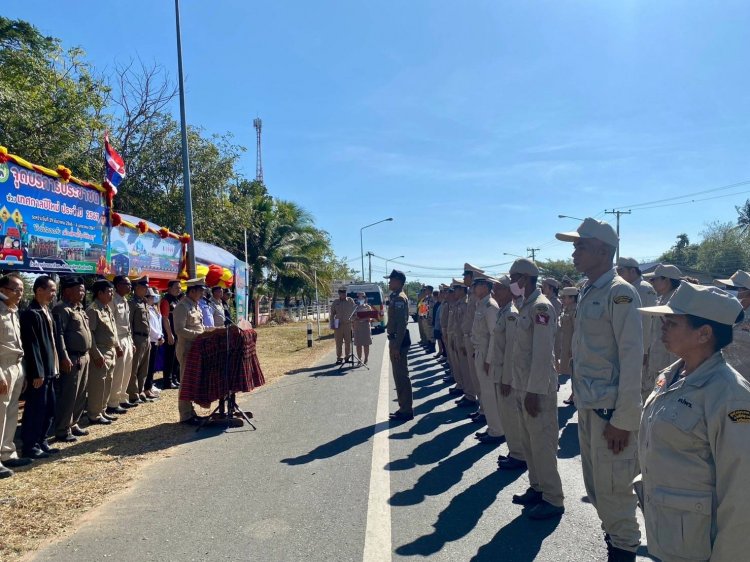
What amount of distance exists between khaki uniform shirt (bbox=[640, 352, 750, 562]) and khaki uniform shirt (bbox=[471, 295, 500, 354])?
4385 millimetres

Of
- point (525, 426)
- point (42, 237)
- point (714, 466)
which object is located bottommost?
point (525, 426)

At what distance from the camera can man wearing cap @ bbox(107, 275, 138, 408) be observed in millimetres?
7996

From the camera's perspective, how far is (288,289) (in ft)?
111

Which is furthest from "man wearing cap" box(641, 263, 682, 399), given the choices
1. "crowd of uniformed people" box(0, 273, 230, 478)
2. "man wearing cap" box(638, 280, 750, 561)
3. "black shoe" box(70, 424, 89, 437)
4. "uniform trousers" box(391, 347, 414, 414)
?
"black shoe" box(70, 424, 89, 437)

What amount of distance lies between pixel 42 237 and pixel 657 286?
8.21 m

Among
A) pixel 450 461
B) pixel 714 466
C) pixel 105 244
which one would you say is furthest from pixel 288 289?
pixel 714 466

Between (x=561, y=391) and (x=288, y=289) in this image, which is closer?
(x=561, y=391)

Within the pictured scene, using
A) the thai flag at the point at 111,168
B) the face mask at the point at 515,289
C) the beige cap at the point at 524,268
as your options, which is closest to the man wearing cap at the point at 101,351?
the thai flag at the point at 111,168

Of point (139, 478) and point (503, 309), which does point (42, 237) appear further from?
point (503, 309)

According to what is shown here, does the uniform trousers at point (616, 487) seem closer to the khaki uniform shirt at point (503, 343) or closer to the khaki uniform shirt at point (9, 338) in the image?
the khaki uniform shirt at point (503, 343)

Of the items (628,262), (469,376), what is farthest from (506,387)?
(469,376)

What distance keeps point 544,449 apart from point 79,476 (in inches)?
172

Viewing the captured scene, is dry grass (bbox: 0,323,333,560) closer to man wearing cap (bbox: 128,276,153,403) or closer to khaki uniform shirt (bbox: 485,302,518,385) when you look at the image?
man wearing cap (bbox: 128,276,153,403)

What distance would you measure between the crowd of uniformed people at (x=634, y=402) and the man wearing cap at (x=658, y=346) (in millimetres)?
13
